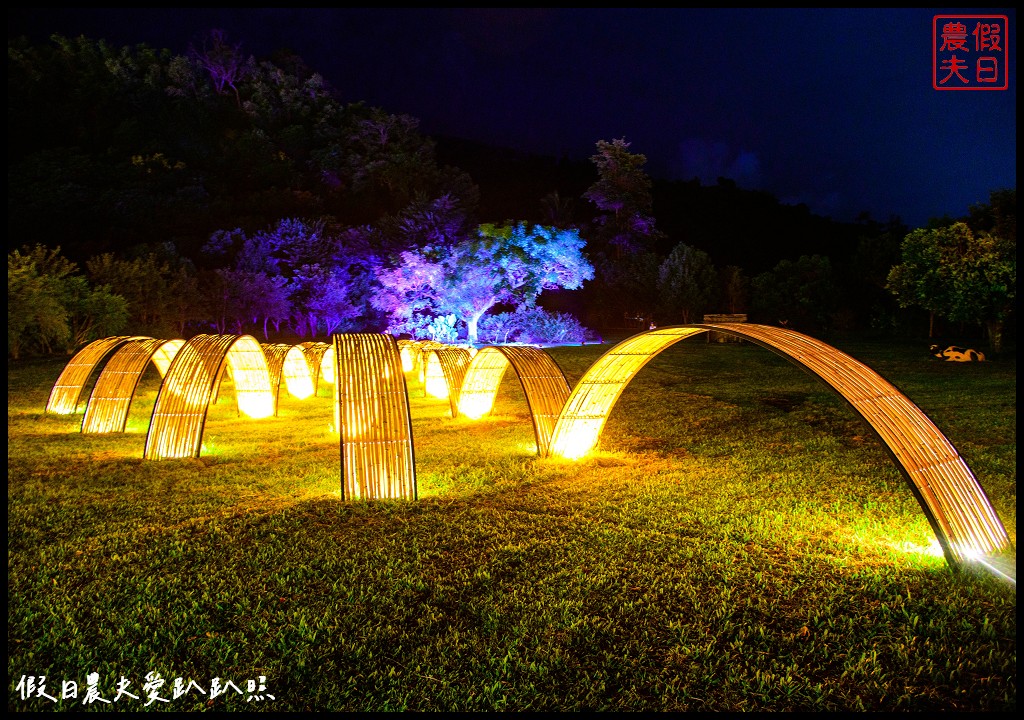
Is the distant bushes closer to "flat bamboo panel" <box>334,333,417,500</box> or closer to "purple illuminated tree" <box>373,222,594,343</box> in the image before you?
"purple illuminated tree" <box>373,222,594,343</box>

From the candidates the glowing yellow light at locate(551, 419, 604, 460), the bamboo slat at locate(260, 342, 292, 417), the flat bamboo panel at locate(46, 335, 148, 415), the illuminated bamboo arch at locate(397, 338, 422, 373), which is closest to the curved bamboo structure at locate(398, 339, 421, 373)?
the illuminated bamboo arch at locate(397, 338, 422, 373)

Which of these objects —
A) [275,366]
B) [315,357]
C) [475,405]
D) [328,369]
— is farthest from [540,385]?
[328,369]

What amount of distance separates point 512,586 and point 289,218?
42502 millimetres

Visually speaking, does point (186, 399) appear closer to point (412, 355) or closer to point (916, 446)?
point (916, 446)

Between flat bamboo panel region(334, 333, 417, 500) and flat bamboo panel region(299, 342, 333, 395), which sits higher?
flat bamboo panel region(299, 342, 333, 395)

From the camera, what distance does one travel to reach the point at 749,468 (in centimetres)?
897

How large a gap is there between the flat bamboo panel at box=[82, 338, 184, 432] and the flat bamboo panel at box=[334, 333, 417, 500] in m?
5.81

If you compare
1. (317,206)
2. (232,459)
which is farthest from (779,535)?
(317,206)

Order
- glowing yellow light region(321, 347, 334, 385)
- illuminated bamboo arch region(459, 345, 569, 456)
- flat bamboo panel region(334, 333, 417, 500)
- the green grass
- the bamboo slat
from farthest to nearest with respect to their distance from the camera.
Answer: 1. glowing yellow light region(321, 347, 334, 385)
2. the bamboo slat
3. illuminated bamboo arch region(459, 345, 569, 456)
4. flat bamboo panel region(334, 333, 417, 500)
5. the green grass

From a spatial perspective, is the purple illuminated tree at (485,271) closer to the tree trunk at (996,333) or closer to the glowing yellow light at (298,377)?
the glowing yellow light at (298,377)

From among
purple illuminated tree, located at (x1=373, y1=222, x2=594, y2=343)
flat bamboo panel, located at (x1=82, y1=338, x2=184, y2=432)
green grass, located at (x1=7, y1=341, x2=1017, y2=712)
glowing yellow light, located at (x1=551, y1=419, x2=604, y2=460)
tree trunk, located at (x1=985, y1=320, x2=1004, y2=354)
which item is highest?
purple illuminated tree, located at (x1=373, y1=222, x2=594, y2=343)

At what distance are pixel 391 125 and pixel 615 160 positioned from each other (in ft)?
56.9

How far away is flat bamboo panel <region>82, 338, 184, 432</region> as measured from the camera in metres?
12.1

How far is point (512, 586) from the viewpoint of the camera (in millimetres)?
5020
